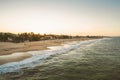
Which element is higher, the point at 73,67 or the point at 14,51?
the point at 14,51

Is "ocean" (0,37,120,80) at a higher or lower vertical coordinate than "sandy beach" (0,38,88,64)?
lower

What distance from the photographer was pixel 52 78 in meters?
12.6

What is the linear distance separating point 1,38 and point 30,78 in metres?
71.8

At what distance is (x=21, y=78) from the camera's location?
40.7ft

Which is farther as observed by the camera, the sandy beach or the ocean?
the sandy beach

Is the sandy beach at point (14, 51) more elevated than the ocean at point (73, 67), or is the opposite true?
the sandy beach at point (14, 51)

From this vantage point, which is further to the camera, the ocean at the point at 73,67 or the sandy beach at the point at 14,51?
the sandy beach at the point at 14,51

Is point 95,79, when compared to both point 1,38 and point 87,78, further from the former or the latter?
point 1,38

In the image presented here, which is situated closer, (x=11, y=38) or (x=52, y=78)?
(x=52, y=78)

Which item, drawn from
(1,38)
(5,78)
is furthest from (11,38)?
(5,78)

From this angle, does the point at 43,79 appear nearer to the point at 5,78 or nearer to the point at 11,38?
the point at 5,78

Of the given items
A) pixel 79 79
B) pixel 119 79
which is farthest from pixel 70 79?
pixel 119 79

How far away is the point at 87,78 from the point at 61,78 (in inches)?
83.6

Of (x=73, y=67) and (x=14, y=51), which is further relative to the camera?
(x=14, y=51)
